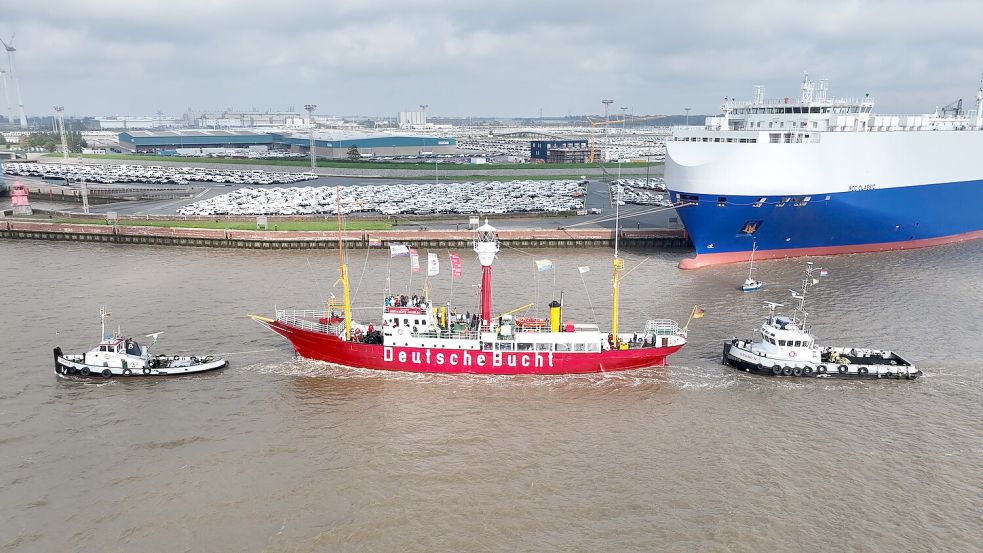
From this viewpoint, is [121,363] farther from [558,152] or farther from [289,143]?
[289,143]

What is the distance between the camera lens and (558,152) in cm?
12456

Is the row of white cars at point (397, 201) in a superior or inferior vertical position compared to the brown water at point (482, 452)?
superior

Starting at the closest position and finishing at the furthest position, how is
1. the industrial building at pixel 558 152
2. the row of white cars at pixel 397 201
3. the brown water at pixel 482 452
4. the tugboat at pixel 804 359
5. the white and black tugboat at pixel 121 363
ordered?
the brown water at pixel 482 452 < the white and black tugboat at pixel 121 363 < the tugboat at pixel 804 359 < the row of white cars at pixel 397 201 < the industrial building at pixel 558 152

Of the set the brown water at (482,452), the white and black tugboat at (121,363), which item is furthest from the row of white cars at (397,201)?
the white and black tugboat at (121,363)

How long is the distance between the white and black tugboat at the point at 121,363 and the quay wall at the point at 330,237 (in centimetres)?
2520

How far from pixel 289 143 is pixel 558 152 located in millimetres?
63834

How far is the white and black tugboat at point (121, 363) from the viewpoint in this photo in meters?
25.6

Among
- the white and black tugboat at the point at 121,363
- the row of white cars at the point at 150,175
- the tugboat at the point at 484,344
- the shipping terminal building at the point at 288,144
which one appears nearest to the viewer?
the white and black tugboat at the point at 121,363

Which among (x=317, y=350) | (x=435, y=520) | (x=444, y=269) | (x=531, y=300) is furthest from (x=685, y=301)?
(x=435, y=520)

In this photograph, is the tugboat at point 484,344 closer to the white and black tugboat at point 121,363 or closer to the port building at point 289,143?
the white and black tugboat at point 121,363

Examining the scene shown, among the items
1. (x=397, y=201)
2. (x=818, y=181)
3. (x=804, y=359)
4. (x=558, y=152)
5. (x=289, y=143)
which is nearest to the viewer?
(x=804, y=359)

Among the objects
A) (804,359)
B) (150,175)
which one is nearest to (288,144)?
(150,175)

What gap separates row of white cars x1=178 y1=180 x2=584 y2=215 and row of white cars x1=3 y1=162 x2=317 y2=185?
20.4 metres

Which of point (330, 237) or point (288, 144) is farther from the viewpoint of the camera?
point (288, 144)
